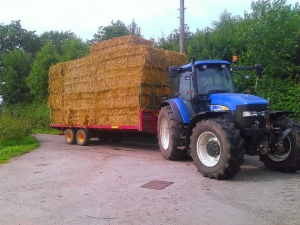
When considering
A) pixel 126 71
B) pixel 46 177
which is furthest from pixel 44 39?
pixel 46 177

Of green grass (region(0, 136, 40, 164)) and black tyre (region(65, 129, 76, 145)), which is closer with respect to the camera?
green grass (region(0, 136, 40, 164))

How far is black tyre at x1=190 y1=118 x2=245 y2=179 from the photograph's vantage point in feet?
23.4

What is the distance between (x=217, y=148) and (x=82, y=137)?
8.66m

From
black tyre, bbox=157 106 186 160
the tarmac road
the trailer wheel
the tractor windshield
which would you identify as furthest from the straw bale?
the tarmac road

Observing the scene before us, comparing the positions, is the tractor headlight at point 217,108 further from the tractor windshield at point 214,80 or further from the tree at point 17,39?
the tree at point 17,39

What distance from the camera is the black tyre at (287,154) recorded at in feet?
25.5

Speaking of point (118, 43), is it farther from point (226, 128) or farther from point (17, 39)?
point (17, 39)

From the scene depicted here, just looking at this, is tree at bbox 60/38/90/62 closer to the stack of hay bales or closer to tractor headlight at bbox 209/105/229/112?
the stack of hay bales

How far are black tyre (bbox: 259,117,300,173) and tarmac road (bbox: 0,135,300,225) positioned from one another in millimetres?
195

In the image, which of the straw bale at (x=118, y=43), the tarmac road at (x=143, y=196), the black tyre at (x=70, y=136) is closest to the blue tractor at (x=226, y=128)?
the tarmac road at (x=143, y=196)

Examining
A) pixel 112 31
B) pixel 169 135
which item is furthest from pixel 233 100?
pixel 112 31

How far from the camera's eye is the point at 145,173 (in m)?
8.34

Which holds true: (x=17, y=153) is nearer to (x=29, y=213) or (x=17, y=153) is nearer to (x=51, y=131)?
(x=29, y=213)

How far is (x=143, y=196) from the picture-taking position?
6355 mm
